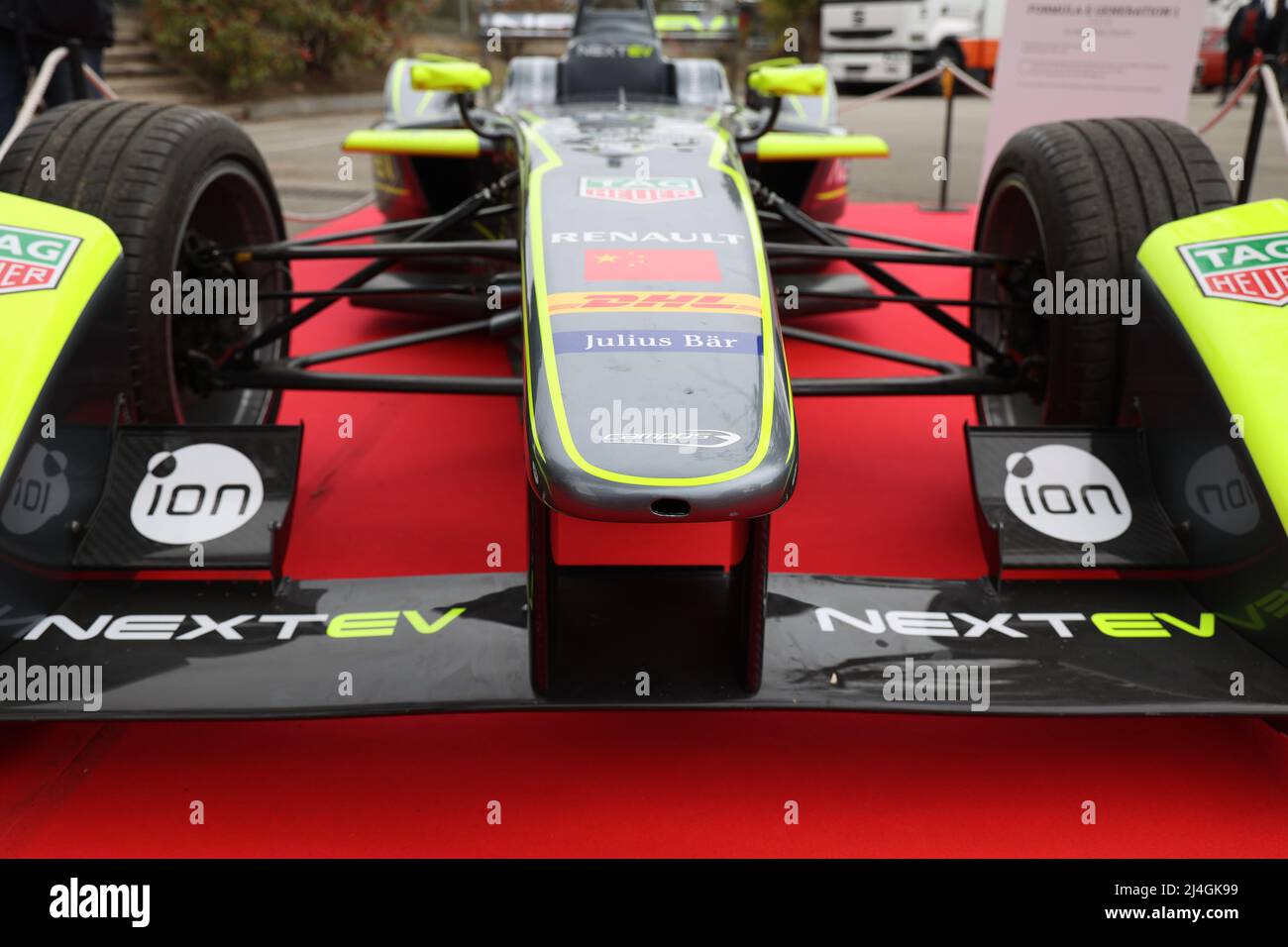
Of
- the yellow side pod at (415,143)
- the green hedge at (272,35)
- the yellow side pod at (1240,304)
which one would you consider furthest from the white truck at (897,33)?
the yellow side pod at (1240,304)

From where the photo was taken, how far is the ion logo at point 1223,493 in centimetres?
177

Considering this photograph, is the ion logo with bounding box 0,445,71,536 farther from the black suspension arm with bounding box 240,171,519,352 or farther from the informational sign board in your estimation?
the informational sign board

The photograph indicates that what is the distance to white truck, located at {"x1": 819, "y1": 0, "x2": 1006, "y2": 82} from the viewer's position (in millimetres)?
15164

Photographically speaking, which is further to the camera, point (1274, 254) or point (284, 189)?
point (284, 189)

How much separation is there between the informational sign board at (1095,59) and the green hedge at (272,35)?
34.2 ft

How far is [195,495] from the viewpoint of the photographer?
205cm

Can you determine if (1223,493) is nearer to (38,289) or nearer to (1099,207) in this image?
(1099,207)

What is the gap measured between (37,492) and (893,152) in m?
9.26

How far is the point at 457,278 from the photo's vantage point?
4082 mm

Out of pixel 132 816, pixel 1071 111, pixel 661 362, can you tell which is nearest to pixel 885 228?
pixel 1071 111

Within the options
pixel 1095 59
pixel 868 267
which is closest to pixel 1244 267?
pixel 868 267

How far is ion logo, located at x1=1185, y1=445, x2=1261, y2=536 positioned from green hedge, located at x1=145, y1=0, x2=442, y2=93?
1334 cm

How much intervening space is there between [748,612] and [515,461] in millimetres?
1616
